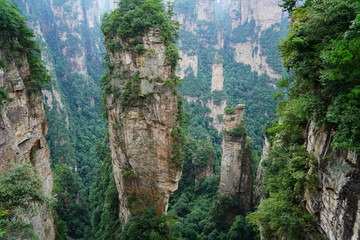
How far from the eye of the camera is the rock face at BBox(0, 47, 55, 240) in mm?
12176

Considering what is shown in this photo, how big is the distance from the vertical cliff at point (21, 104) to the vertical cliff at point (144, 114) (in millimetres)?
4906

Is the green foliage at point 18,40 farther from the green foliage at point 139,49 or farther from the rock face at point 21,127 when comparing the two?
the green foliage at point 139,49

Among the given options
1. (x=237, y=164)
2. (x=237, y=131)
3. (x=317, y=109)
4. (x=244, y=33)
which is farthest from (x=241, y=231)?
(x=244, y=33)

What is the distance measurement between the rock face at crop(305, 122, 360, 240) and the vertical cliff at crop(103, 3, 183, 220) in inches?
388

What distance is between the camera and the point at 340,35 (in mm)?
6785

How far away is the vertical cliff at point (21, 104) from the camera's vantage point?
12.3 meters

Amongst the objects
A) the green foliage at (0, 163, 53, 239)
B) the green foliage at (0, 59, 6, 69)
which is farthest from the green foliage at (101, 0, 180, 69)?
the green foliage at (0, 163, 53, 239)

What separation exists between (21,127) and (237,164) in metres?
21.1

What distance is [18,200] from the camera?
32.4 feet

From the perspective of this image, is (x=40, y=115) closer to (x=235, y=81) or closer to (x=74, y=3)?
(x=235, y=81)

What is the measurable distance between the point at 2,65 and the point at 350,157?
16.0 m

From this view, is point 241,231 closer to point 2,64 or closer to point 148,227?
point 148,227

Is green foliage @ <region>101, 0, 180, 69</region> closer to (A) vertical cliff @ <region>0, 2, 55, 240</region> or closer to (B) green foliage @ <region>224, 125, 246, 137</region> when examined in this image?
(A) vertical cliff @ <region>0, 2, 55, 240</region>

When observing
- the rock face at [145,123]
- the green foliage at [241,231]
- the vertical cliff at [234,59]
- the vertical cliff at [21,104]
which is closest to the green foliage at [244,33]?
the vertical cliff at [234,59]
